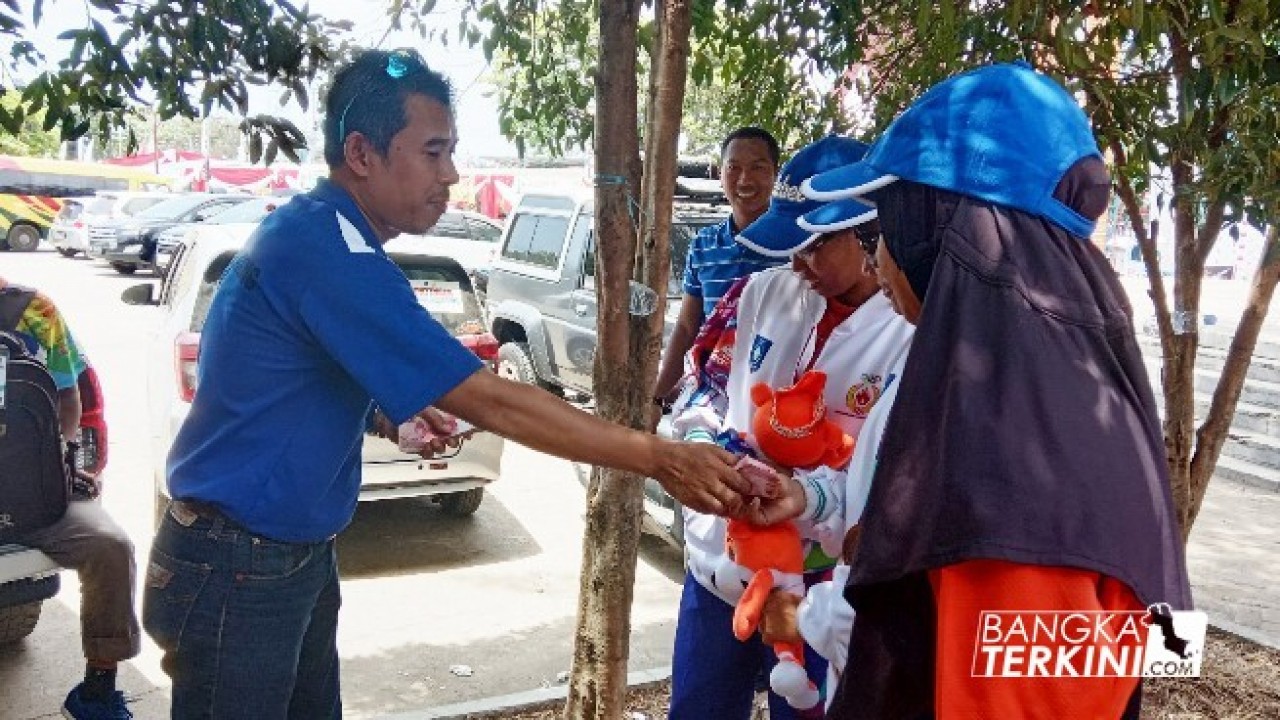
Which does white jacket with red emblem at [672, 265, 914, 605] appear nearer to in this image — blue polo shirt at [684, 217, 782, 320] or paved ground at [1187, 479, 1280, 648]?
blue polo shirt at [684, 217, 782, 320]

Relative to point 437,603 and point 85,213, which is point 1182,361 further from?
point 85,213

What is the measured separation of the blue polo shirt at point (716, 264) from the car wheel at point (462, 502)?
3010 mm

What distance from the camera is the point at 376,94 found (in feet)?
6.53

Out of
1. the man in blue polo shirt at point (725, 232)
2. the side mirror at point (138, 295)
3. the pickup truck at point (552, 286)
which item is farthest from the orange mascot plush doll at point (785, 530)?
the side mirror at point (138, 295)

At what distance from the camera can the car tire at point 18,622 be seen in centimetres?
428

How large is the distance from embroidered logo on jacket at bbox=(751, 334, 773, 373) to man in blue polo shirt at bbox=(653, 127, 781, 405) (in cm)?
131

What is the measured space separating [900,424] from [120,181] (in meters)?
35.2

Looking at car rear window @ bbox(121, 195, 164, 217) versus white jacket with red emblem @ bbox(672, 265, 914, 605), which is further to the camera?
car rear window @ bbox(121, 195, 164, 217)

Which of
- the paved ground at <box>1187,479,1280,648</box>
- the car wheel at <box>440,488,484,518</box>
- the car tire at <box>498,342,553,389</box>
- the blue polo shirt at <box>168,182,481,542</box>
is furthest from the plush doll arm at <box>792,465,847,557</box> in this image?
the car tire at <box>498,342,553,389</box>

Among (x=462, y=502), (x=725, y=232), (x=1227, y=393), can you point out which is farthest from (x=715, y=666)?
(x=462, y=502)

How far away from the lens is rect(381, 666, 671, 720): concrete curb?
3596mm

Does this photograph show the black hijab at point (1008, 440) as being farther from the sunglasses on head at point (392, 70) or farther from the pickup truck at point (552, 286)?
the pickup truck at point (552, 286)

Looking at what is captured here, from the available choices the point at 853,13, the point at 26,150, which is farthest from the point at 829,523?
the point at 26,150

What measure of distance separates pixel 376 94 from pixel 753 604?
1.19 metres
